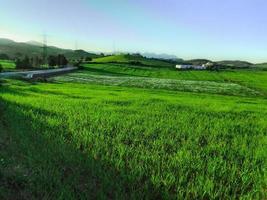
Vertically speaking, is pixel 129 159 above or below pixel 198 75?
below

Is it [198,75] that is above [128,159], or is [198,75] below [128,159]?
above

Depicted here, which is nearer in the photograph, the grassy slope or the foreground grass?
the foreground grass

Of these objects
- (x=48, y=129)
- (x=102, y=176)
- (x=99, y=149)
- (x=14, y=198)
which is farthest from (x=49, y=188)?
(x=48, y=129)

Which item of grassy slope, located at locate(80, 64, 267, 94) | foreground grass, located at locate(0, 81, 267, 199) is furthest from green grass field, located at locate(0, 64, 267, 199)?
grassy slope, located at locate(80, 64, 267, 94)

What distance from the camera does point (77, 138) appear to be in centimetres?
840

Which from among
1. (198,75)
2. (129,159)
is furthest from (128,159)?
(198,75)

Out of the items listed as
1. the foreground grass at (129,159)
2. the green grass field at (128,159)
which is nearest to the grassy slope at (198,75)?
the green grass field at (128,159)

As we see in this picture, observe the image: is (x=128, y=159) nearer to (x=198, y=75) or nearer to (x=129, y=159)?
(x=129, y=159)

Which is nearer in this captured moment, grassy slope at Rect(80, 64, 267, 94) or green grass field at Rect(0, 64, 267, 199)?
green grass field at Rect(0, 64, 267, 199)

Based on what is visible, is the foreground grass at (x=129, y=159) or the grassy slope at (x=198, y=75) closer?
the foreground grass at (x=129, y=159)

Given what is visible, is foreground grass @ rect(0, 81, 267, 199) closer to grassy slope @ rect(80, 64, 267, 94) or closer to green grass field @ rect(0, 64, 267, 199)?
green grass field @ rect(0, 64, 267, 199)

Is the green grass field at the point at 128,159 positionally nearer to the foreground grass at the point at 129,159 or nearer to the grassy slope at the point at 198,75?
the foreground grass at the point at 129,159

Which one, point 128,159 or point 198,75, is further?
point 198,75

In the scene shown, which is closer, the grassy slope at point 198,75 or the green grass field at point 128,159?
the green grass field at point 128,159
